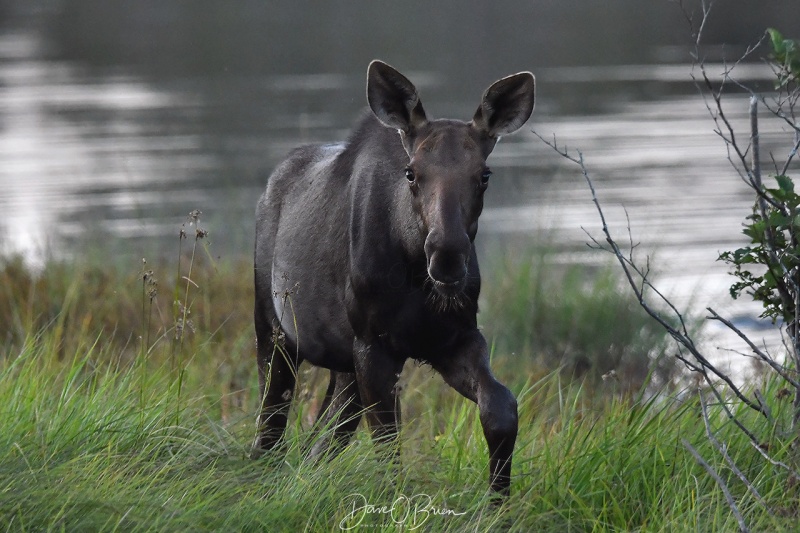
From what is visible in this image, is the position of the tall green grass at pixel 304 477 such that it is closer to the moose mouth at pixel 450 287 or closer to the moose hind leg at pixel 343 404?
the moose hind leg at pixel 343 404

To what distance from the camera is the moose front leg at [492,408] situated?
187 inches

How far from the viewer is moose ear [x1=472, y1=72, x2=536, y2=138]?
5.22 metres

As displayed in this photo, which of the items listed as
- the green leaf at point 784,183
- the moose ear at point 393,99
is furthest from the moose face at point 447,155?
the green leaf at point 784,183

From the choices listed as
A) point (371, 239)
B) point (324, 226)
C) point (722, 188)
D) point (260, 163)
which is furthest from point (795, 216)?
point (260, 163)

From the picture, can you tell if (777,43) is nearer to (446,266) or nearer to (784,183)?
(784,183)

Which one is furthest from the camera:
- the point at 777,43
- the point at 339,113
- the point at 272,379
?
the point at 339,113

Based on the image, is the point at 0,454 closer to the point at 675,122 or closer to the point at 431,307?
the point at 431,307

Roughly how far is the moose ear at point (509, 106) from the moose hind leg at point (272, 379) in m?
1.36

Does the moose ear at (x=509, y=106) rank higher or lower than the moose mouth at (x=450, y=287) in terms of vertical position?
higher

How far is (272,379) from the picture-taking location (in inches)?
248

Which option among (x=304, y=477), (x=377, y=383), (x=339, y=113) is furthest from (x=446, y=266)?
(x=339, y=113)
